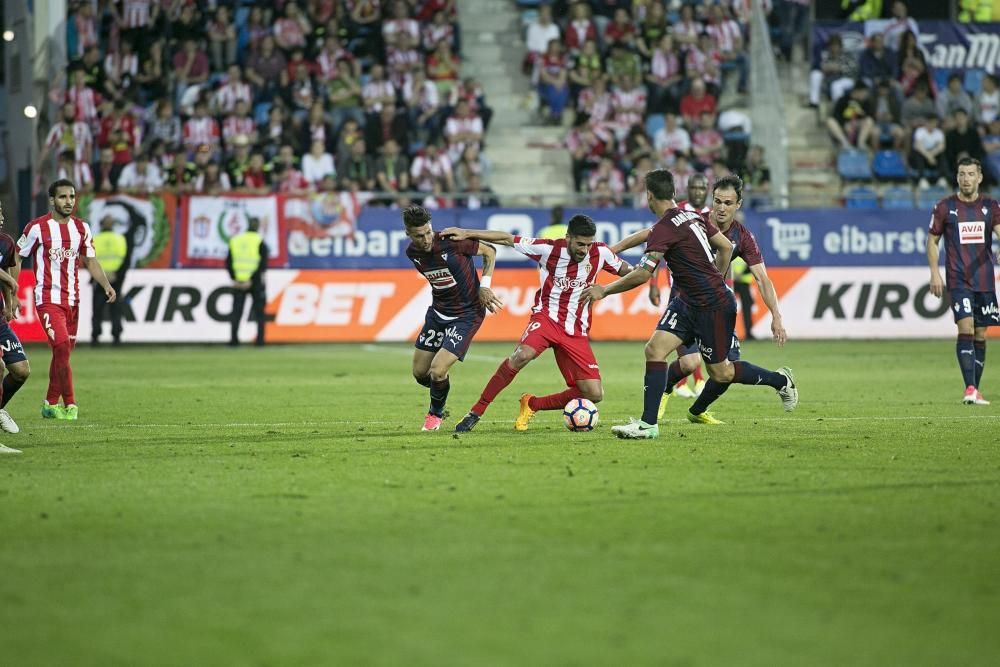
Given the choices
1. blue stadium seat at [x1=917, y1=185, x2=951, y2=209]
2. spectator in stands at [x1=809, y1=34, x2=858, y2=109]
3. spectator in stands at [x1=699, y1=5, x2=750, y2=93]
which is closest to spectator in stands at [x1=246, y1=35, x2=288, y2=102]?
spectator in stands at [x1=699, y1=5, x2=750, y2=93]

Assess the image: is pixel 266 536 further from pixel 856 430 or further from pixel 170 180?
pixel 170 180

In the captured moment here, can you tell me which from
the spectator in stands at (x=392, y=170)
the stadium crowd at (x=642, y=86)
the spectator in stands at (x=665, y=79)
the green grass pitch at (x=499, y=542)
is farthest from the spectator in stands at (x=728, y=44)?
the green grass pitch at (x=499, y=542)

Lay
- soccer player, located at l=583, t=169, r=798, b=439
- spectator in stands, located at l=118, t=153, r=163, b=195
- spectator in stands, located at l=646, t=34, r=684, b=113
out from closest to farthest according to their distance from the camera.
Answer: soccer player, located at l=583, t=169, r=798, b=439 < spectator in stands, located at l=118, t=153, r=163, b=195 < spectator in stands, located at l=646, t=34, r=684, b=113

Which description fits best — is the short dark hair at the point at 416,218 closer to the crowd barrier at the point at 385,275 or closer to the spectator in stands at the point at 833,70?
the crowd barrier at the point at 385,275

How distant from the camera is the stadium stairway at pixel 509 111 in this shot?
27719 mm

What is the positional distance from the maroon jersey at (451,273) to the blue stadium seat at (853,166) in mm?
17566

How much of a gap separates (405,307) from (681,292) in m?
14.0

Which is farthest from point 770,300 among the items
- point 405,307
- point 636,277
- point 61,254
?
point 405,307

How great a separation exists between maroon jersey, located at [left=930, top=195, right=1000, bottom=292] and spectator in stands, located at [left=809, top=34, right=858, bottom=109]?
15.4 m

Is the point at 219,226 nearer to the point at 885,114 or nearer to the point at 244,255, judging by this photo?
the point at 244,255

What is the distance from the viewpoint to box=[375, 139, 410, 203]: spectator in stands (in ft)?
82.7

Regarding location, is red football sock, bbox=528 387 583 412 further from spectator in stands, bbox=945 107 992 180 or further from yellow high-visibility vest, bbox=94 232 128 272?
spectator in stands, bbox=945 107 992 180

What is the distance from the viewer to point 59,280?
41.3 ft

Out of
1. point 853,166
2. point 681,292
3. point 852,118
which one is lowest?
point 681,292
